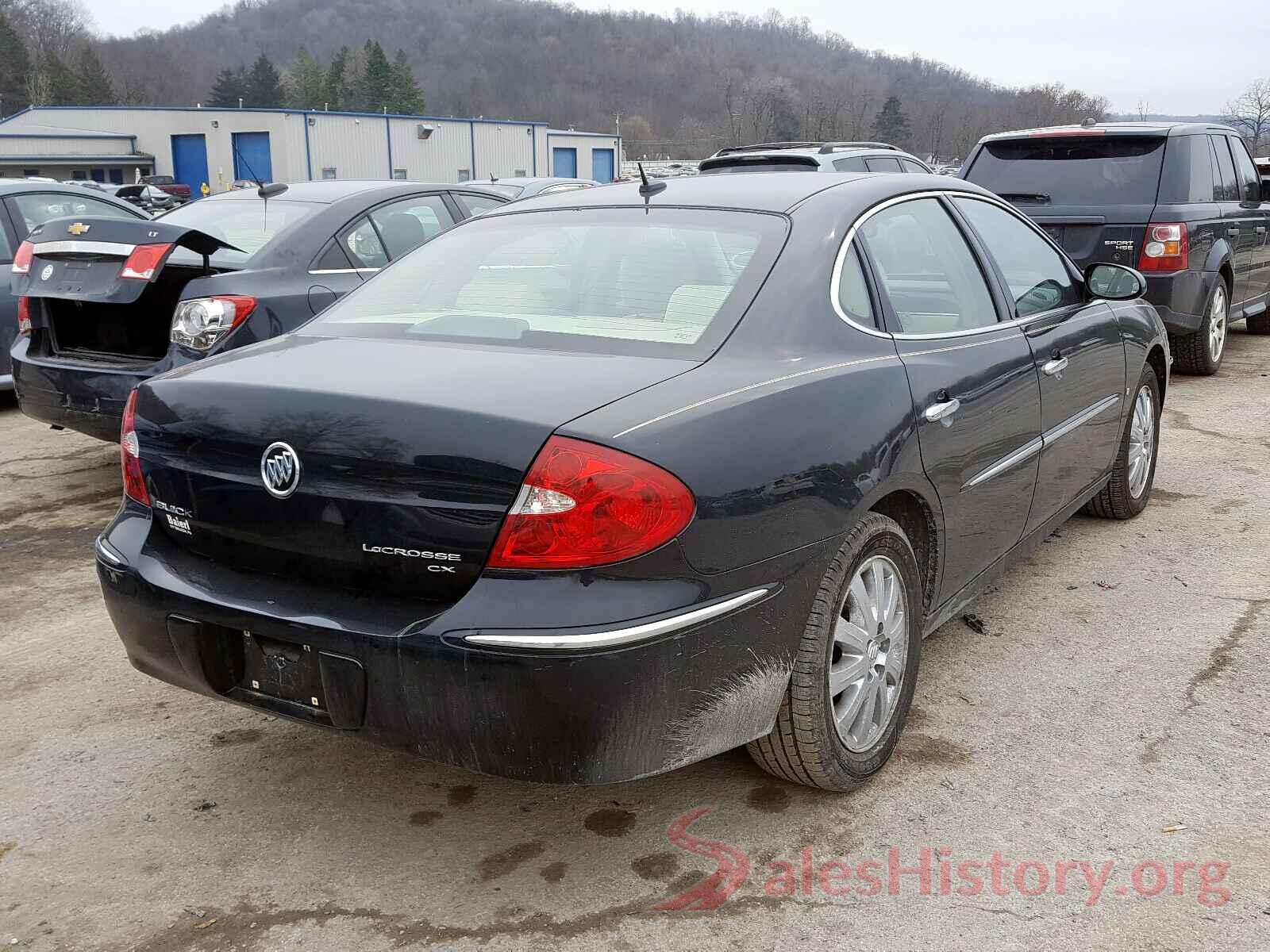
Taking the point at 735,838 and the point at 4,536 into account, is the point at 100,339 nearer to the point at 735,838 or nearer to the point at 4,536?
the point at 4,536

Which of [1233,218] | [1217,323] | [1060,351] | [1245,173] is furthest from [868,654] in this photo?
[1245,173]

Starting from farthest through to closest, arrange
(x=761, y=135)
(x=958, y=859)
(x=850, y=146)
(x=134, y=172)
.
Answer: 1. (x=761, y=135)
2. (x=134, y=172)
3. (x=850, y=146)
4. (x=958, y=859)

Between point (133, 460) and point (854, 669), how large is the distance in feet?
5.89

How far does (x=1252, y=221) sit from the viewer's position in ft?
29.9

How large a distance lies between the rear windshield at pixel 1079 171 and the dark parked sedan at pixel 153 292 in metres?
4.69

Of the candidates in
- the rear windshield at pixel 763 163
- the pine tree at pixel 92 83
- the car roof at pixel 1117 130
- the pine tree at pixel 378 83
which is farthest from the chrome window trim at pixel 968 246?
the pine tree at pixel 378 83

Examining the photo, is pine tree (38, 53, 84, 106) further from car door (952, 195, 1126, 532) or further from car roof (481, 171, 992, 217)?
car door (952, 195, 1126, 532)

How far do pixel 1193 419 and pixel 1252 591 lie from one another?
11.0 ft

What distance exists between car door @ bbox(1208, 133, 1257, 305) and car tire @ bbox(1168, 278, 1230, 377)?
9.3 inches

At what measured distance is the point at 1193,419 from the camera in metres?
7.34

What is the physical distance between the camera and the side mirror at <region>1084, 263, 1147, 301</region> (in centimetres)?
430

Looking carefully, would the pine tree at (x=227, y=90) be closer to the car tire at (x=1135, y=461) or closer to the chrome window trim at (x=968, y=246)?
the car tire at (x=1135, y=461)

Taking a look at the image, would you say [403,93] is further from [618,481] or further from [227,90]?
[618,481]

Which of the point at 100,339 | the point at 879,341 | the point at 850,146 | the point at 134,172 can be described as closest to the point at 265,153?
the point at 134,172
